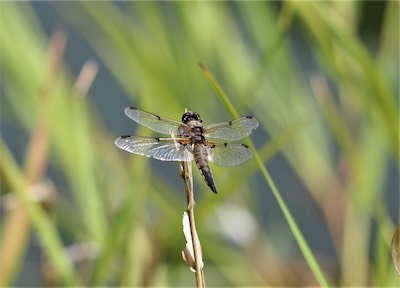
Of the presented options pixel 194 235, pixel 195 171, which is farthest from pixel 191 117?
pixel 195 171

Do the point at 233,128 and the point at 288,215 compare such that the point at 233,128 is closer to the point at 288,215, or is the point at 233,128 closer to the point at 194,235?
the point at 288,215

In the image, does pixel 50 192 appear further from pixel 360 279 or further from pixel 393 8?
pixel 393 8

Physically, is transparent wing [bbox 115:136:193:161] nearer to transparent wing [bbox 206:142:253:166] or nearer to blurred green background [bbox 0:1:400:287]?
transparent wing [bbox 206:142:253:166]

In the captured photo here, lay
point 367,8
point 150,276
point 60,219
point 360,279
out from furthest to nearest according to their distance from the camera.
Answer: point 367,8 → point 60,219 → point 360,279 → point 150,276

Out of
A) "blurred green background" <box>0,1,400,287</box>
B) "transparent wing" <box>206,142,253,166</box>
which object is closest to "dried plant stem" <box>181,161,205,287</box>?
"transparent wing" <box>206,142,253,166</box>

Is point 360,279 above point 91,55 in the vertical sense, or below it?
below

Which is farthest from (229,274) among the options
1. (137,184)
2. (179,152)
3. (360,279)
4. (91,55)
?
(91,55)
